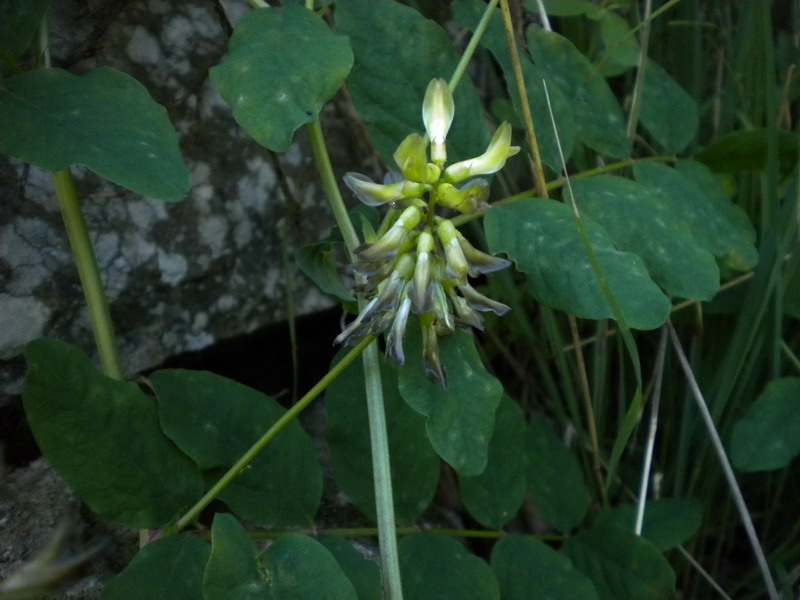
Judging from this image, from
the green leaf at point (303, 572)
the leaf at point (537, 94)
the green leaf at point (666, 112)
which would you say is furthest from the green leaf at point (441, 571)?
the green leaf at point (666, 112)

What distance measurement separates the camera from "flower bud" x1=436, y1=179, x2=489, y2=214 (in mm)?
1021

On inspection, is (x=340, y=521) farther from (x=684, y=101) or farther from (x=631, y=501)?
(x=684, y=101)

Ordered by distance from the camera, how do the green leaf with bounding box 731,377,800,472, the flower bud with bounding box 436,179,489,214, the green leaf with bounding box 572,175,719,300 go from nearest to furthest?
1. the flower bud with bounding box 436,179,489,214
2. the green leaf with bounding box 572,175,719,300
3. the green leaf with bounding box 731,377,800,472

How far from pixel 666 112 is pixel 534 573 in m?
0.88

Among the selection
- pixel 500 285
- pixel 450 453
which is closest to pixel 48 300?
pixel 450 453

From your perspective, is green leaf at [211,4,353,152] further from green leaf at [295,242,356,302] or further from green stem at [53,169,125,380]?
green stem at [53,169,125,380]

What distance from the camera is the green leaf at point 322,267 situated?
1172mm

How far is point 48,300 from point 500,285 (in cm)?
85

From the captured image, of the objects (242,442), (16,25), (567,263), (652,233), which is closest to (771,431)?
(652,233)

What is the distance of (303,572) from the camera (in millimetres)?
980

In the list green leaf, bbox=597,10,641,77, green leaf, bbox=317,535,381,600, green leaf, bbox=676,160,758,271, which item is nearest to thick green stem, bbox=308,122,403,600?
green leaf, bbox=317,535,381,600

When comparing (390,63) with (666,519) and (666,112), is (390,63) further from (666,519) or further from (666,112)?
(666,519)

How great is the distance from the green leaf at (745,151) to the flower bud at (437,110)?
725 mm

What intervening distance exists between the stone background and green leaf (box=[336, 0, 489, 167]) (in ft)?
1.14
